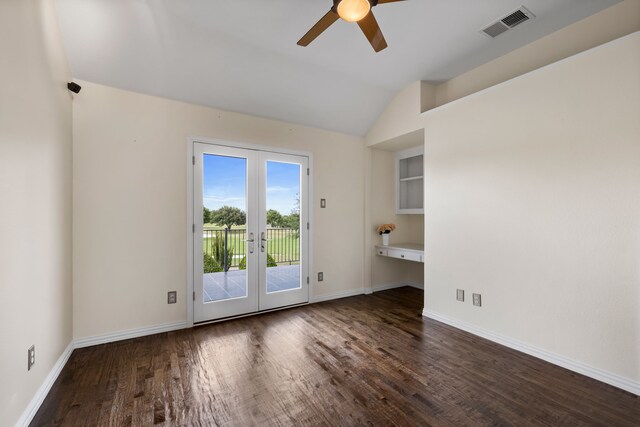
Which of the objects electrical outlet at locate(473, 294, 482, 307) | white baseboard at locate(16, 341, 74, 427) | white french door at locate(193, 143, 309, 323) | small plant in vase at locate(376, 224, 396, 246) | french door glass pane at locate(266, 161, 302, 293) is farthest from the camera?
small plant in vase at locate(376, 224, 396, 246)

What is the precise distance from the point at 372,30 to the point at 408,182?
10.5 ft

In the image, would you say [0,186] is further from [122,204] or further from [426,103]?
[426,103]

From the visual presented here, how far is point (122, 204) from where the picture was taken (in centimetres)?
302

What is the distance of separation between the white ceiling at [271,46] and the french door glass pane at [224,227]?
79 centimetres

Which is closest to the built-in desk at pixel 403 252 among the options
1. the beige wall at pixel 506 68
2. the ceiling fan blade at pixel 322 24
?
the beige wall at pixel 506 68

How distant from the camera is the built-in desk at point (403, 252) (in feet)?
13.4

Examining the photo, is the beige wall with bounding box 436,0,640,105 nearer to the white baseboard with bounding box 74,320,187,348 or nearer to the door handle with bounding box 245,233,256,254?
the door handle with bounding box 245,233,256,254

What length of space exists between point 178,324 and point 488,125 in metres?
4.10

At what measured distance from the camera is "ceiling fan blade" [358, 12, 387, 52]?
212cm

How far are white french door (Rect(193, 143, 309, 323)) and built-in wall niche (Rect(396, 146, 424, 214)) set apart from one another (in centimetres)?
181

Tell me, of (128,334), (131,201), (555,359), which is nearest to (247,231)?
(131,201)

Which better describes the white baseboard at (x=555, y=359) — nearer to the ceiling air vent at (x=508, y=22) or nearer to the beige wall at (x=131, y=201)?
the ceiling air vent at (x=508, y=22)

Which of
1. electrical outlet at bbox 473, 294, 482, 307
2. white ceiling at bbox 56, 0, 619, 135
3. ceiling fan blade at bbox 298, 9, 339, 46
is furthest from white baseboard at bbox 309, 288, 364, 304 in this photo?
ceiling fan blade at bbox 298, 9, 339, 46

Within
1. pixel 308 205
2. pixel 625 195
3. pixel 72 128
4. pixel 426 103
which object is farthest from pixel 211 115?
pixel 625 195
